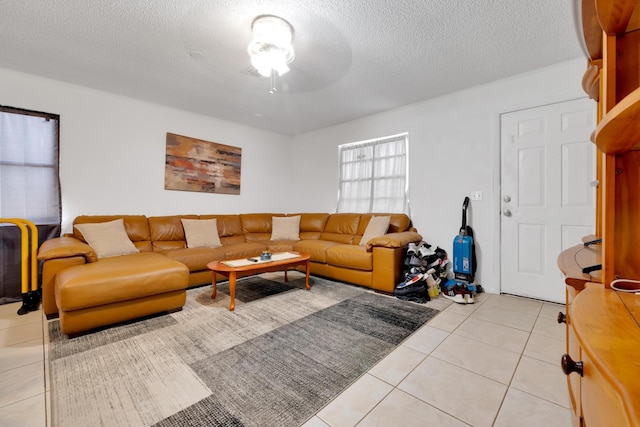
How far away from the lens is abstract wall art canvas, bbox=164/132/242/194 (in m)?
4.00

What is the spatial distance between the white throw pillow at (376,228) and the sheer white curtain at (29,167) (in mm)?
3740

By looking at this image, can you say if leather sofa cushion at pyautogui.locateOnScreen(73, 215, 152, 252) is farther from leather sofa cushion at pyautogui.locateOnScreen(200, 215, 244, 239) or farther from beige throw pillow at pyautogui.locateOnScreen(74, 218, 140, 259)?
leather sofa cushion at pyautogui.locateOnScreen(200, 215, 244, 239)

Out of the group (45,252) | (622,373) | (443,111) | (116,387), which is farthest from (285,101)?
(622,373)

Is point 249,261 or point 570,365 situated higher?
point 570,365

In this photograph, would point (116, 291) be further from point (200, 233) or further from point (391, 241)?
point (391, 241)

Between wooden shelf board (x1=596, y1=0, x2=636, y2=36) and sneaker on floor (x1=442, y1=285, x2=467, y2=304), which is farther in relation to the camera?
sneaker on floor (x1=442, y1=285, x2=467, y2=304)

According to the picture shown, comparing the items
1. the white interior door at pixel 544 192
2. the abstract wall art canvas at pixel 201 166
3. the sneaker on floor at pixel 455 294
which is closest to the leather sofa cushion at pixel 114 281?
the abstract wall art canvas at pixel 201 166

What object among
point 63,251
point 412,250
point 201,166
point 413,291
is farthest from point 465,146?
point 63,251

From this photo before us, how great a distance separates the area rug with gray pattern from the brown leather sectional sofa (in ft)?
0.63

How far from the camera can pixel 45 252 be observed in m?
2.26

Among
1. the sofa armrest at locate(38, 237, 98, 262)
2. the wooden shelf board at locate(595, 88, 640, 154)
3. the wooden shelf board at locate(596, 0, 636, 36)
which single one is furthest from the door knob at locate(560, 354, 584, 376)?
the sofa armrest at locate(38, 237, 98, 262)

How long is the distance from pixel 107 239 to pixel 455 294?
3891mm

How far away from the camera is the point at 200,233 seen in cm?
377

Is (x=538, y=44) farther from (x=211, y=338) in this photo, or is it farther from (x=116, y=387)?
(x=116, y=387)
